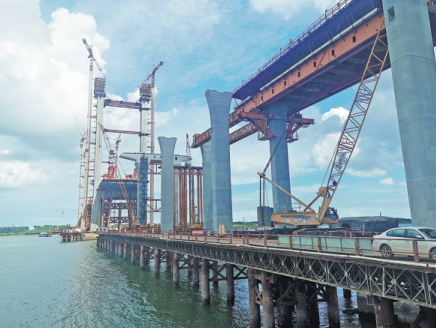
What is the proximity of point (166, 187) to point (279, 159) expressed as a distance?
2429 cm

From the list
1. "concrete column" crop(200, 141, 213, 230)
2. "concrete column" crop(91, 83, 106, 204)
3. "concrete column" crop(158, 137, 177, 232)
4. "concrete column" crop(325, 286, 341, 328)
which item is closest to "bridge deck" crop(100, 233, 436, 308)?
"concrete column" crop(325, 286, 341, 328)

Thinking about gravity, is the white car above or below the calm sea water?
above

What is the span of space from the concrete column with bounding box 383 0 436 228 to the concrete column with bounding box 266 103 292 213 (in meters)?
26.5

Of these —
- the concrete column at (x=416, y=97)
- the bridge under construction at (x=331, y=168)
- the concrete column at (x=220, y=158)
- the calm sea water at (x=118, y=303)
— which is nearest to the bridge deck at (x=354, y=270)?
the bridge under construction at (x=331, y=168)

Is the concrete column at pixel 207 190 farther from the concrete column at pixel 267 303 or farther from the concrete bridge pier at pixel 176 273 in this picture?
the concrete column at pixel 267 303

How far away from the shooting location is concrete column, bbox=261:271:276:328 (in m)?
19.7

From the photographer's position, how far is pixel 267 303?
784 inches

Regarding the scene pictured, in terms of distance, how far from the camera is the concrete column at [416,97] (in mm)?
23500

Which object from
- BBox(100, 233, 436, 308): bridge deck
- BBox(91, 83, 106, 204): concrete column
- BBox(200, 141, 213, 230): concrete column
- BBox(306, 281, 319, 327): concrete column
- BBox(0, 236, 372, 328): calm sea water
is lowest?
BBox(0, 236, 372, 328): calm sea water

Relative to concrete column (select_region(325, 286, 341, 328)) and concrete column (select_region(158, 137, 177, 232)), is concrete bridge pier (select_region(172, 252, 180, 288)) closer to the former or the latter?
concrete column (select_region(325, 286, 341, 328))

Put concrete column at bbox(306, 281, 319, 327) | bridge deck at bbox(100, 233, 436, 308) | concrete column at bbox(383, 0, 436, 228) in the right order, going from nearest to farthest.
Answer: bridge deck at bbox(100, 233, 436, 308) < concrete column at bbox(306, 281, 319, 327) < concrete column at bbox(383, 0, 436, 228)

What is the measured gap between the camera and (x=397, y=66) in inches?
1000

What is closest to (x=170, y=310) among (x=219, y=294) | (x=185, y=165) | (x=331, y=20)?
(x=219, y=294)

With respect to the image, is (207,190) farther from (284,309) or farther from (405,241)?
(405,241)
